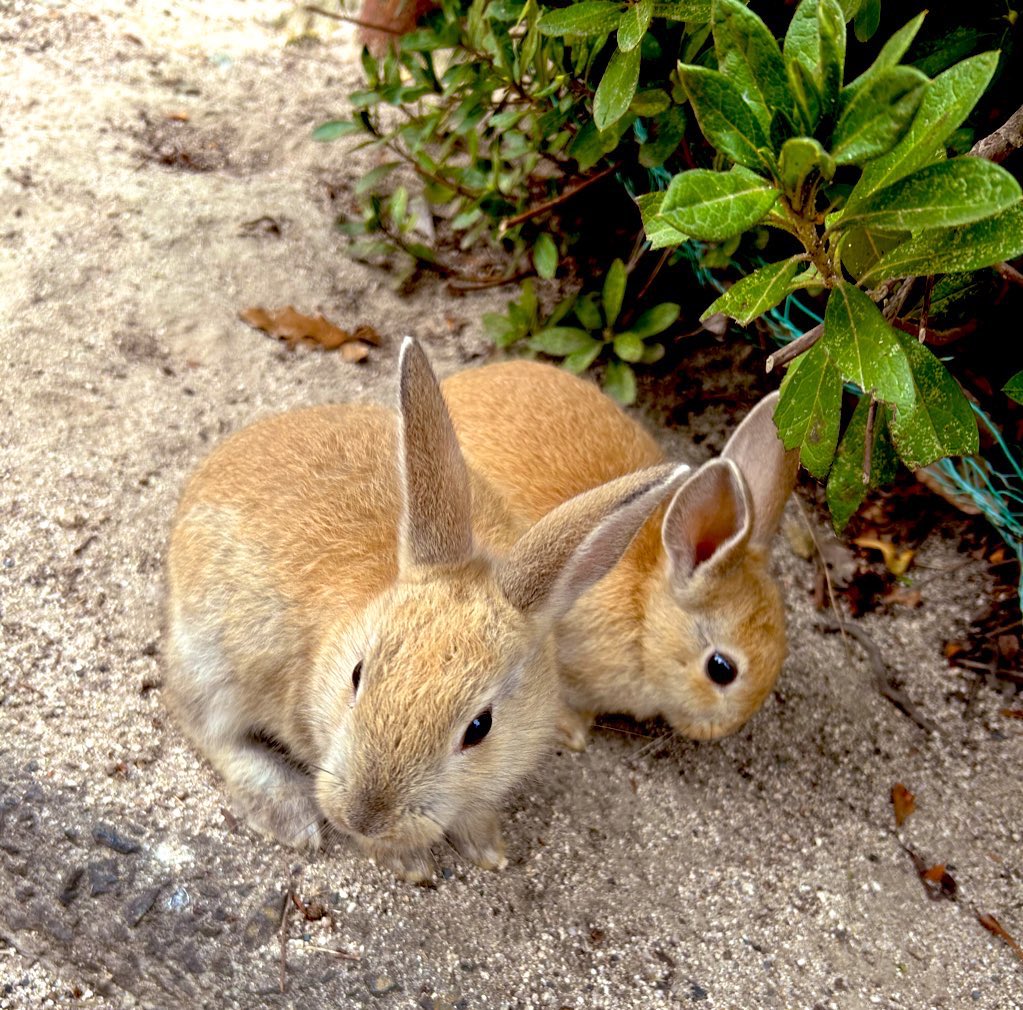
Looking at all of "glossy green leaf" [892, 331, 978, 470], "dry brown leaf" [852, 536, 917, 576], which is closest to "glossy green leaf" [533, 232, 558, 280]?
"dry brown leaf" [852, 536, 917, 576]

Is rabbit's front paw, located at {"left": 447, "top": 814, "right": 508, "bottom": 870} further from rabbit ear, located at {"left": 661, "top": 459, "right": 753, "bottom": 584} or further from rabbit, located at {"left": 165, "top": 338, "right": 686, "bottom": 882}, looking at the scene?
rabbit ear, located at {"left": 661, "top": 459, "right": 753, "bottom": 584}

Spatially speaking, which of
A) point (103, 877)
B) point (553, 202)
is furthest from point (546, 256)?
point (103, 877)

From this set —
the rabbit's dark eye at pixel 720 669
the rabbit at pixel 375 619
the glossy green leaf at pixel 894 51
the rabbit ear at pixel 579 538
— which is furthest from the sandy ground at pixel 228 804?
the glossy green leaf at pixel 894 51

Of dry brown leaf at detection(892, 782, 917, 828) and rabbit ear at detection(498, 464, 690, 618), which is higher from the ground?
→ rabbit ear at detection(498, 464, 690, 618)

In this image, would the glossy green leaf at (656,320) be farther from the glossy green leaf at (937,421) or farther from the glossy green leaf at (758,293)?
the glossy green leaf at (758,293)

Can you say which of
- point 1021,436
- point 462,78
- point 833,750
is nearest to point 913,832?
point 833,750

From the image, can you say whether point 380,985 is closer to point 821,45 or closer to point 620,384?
point 821,45

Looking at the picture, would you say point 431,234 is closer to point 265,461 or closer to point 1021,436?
point 265,461
